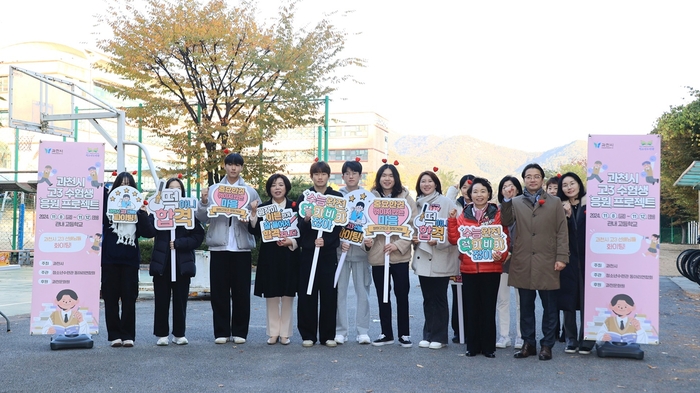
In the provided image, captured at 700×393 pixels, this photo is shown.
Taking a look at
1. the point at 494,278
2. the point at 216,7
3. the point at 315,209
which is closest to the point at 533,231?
the point at 494,278

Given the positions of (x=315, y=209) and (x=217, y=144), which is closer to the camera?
(x=315, y=209)

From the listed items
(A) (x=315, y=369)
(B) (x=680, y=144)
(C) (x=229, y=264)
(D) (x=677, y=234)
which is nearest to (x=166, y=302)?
(C) (x=229, y=264)

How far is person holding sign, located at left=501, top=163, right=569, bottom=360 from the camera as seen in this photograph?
623 cm

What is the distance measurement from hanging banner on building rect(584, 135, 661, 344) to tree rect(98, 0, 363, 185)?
8988mm

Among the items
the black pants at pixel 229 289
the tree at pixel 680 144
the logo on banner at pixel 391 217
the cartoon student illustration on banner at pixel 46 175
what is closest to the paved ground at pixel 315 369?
the black pants at pixel 229 289

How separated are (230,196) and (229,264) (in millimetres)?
727

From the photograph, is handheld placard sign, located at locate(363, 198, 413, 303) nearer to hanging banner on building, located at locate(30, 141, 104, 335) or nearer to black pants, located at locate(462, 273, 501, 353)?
black pants, located at locate(462, 273, 501, 353)

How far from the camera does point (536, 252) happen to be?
628 centimetres

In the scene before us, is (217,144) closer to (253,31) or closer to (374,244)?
(253,31)

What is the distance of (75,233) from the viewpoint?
6.83 metres

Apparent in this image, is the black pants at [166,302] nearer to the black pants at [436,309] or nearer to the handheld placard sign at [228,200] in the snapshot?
the handheld placard sign at [228,200]

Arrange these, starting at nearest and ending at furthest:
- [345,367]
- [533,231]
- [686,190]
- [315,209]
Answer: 1. [345,367]
2. [533,231]
3. [315,209]
4. [686,190]

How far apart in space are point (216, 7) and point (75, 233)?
8.91 metres

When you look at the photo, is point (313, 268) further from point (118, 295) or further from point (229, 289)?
point (118, 295)
